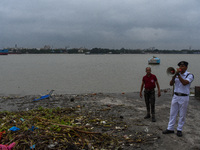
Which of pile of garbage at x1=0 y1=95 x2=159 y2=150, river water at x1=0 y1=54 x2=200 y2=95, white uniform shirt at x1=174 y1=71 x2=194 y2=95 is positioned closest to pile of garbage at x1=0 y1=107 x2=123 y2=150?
pile of garbage at x1=0 y1=95 x2=159 y2=150

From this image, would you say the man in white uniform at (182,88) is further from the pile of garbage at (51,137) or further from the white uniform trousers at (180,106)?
the pile of garbage at (51,137)

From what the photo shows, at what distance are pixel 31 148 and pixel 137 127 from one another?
3.44 meters

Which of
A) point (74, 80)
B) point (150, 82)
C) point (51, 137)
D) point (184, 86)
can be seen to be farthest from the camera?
point (74, 80)

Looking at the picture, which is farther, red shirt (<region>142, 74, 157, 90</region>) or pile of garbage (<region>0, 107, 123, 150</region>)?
red shirt (<region>142, 74, 157, 90</region>)

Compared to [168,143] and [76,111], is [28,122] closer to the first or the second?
[76,111]

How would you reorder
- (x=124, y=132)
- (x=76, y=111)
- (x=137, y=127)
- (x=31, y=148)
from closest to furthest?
(x=31, y=148)
(x=124, y=132)
(x=137, y=127)
(x=76, y=111)

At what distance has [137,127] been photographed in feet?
20.1

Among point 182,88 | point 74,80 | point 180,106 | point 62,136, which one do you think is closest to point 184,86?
point 182,88

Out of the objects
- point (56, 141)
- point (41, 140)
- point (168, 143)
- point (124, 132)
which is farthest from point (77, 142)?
point (168, 143)

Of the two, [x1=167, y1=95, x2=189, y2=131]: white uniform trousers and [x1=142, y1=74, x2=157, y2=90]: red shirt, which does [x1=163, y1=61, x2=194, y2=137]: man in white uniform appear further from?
[x1=142, y1=74, x2=157, y2=90]: red shirt

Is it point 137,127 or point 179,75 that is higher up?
point 179,75

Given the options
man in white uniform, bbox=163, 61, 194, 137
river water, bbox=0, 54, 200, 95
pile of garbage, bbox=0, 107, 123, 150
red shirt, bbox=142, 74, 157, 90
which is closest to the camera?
pile of garbage, bbox=0, 107, 123, 150

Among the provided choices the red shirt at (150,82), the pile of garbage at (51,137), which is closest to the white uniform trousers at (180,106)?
the red shirt at (150,82)

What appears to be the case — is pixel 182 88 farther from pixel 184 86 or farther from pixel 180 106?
pixel 180 106
